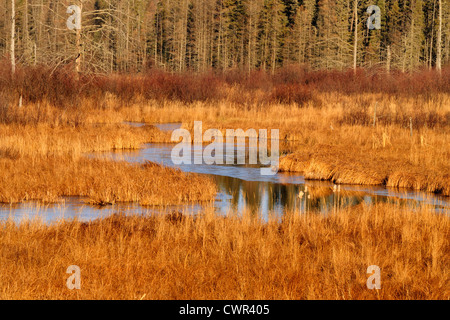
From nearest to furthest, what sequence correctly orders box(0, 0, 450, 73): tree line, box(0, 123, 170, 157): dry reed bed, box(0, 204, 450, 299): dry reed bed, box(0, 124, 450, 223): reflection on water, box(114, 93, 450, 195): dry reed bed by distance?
box(0, 204, 450, 299): dry reed bed → box(0, 124, 450, 223): reflection on water → box(114, 93, 450, 195): dry reed bed → box(0, 123, 170, 157): dry reed bed → box(0, 0, 450, 73): tree line

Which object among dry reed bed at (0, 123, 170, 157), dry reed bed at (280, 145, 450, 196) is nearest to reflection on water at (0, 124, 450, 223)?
dry reed bed at (280, 145, 450, 196)

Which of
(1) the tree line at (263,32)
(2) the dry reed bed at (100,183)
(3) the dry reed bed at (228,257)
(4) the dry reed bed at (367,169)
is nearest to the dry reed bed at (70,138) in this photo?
(2) the dry reed bed at (100,183)

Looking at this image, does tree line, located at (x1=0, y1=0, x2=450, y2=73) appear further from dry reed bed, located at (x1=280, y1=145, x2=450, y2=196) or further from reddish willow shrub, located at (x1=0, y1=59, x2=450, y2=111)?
dry reed bed, located at (x1=280, y1=145, x2=450, y2=196)

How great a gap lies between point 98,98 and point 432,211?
18.5 metres

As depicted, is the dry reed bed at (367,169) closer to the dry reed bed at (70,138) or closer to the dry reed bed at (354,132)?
the dry reed bed at (354,132)

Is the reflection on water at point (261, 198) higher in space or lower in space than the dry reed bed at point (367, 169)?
lower

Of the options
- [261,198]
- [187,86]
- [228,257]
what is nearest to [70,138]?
[261,198]

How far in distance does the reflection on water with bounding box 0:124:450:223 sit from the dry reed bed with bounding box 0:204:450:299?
3.31ft

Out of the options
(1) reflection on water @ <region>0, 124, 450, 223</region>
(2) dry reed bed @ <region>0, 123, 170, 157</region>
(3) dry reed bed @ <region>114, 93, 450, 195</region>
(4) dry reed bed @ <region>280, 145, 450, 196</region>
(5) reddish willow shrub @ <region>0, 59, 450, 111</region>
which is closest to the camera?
(1) reflection on water @ <region>0, 124, 450, 223</region>

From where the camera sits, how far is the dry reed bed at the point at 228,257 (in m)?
5.46

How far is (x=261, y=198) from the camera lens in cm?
1112

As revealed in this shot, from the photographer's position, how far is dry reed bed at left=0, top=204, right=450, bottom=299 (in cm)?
546

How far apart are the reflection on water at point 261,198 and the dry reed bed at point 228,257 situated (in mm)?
1009
